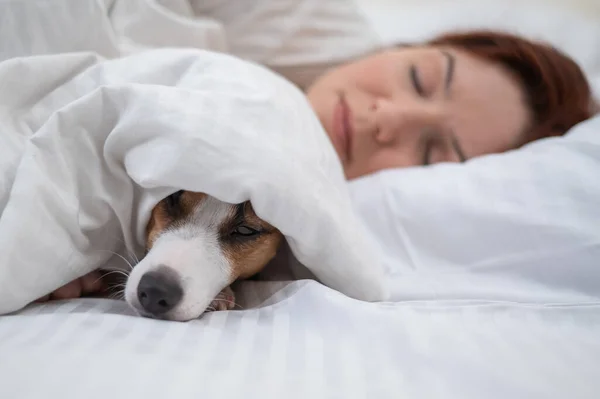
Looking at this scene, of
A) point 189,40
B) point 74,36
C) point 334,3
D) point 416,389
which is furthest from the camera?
point 334,3

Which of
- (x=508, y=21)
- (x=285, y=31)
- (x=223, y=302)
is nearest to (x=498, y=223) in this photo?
(x=223, y=302)

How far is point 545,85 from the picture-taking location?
4.20 ft

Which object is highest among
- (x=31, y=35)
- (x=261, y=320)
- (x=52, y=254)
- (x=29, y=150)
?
(x=31, y=35)

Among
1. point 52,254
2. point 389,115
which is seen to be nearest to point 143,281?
point 52,254

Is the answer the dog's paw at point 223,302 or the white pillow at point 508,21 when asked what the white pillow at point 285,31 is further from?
the dog's paw at point 223,302

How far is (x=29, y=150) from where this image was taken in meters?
0.68

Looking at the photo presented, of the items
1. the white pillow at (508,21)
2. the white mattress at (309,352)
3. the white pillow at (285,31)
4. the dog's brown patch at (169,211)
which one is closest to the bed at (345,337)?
the white mattress at (309,352)

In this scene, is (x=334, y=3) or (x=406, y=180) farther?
(x=334, y=3)

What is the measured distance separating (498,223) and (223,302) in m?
0.56

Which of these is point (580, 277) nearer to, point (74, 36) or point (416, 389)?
point (416, 389)

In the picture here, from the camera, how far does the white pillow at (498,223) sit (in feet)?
2.89

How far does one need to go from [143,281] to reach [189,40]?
0.79 m

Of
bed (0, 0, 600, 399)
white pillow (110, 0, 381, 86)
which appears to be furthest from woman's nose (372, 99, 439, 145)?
white pillow (110, 0, 381, 86)

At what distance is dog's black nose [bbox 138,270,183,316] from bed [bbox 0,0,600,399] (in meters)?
0.04
